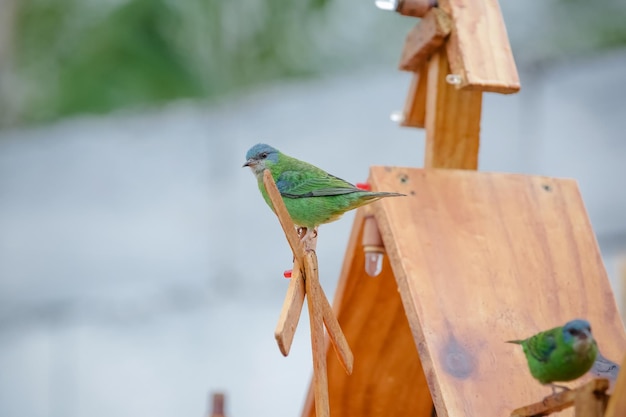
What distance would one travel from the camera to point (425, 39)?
9.84 feet

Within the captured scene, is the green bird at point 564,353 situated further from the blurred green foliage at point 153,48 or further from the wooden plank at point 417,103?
the blurred green foliage at point 153,48

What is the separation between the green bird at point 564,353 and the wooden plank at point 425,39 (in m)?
1.11

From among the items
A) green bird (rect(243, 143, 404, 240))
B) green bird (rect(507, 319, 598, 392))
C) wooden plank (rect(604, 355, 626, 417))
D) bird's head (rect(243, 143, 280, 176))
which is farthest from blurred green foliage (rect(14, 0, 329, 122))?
wooden plank (rect(604, 355, 626, 417))

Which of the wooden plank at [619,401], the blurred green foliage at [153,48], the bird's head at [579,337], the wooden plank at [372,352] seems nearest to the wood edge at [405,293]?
the wooden plank at [372,352]

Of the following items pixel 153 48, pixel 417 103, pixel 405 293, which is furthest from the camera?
pixel 153 48

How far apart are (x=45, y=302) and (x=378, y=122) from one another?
10.1ft

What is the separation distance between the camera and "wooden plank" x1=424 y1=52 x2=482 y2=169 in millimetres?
3025

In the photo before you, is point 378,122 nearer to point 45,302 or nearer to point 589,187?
point 589,187

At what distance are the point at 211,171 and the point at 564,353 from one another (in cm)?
585

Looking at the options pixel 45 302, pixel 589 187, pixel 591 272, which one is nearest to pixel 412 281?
pixel 591 272

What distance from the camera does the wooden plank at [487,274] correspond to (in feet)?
7.89

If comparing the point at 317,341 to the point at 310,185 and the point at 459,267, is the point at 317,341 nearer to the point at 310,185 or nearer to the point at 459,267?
the point at 459,267

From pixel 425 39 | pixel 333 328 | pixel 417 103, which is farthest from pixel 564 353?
pixel 417 103

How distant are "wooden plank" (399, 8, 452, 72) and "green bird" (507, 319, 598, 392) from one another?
1.11m
